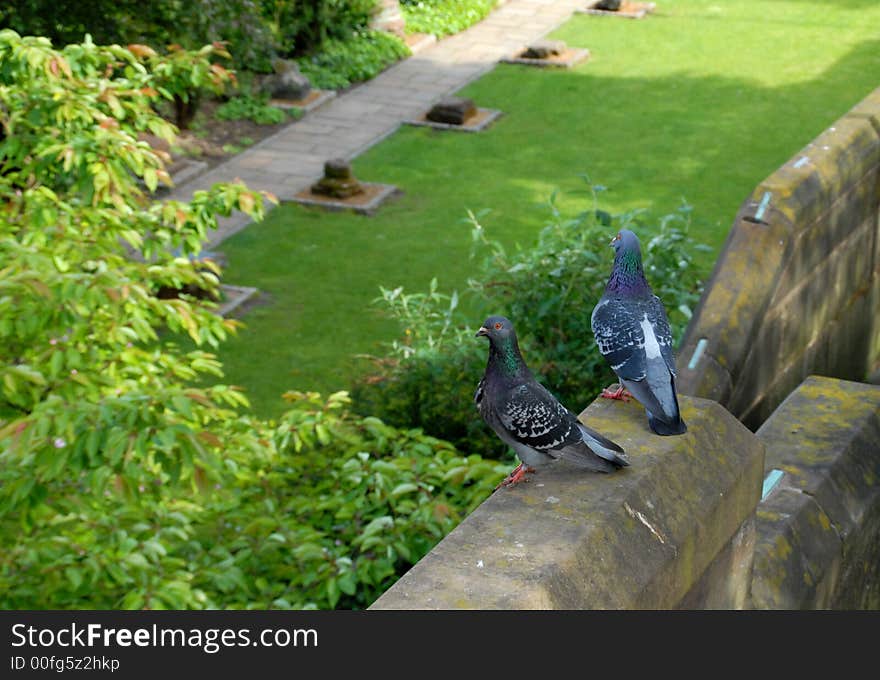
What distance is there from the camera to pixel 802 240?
262 inches

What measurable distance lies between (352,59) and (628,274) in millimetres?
16038

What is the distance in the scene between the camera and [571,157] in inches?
648

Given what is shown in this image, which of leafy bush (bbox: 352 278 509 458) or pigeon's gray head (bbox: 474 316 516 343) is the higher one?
pigeon's gray head (bbox: 474 316 516 343)

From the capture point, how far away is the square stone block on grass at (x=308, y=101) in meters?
18.2

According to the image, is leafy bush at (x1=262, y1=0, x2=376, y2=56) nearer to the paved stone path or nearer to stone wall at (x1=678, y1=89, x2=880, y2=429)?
the paved stone path

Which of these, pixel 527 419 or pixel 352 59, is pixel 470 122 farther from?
pixel 527 419

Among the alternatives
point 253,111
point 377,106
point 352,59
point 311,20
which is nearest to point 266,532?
point 253,111

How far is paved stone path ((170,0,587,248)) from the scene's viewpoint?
15.6 metres

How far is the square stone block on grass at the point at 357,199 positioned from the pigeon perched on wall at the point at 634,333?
1033cm

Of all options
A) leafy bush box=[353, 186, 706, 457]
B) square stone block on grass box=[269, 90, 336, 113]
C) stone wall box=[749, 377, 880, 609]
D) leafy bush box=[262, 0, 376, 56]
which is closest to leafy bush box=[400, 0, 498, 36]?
leafy bush box=[262, 0, 376, 56]

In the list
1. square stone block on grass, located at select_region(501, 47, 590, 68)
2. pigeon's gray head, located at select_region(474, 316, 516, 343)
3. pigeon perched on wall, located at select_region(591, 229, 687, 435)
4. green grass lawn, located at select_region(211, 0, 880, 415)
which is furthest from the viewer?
square stone block on grass, located at select_region(501, 47, 590, 68)

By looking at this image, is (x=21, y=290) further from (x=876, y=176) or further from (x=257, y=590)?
(x=876, y=176)

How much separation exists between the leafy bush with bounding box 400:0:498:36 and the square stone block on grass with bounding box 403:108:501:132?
14.2ft

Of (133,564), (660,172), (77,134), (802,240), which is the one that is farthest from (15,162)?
(660,172)
